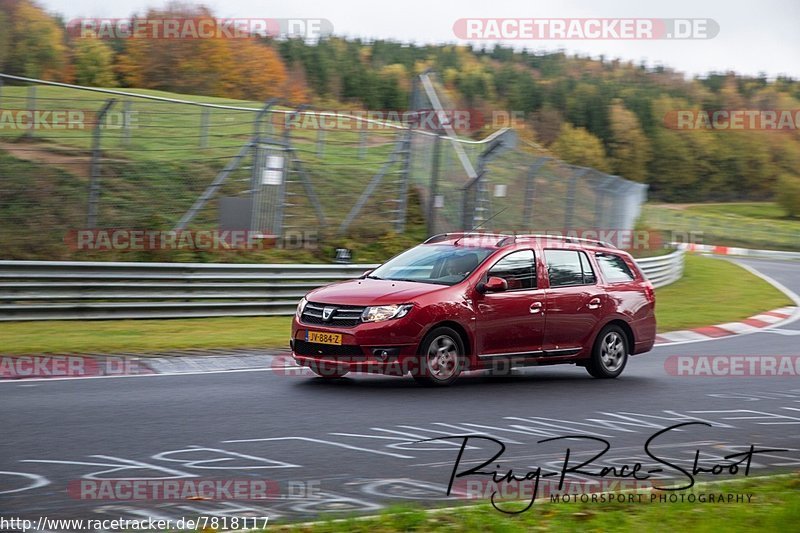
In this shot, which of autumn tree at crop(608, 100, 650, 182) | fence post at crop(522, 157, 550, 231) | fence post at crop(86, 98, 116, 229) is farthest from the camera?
autumn tree at crop(608, 100, 650, 182)

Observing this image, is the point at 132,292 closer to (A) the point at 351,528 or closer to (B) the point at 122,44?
(A) the point at 351,528

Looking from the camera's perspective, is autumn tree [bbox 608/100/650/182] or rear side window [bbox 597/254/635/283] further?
autumn tree [bbox 608/100/650/182]

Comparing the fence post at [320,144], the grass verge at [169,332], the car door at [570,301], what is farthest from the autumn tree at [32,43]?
the car door at [570,301]

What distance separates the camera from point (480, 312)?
11.1 meters

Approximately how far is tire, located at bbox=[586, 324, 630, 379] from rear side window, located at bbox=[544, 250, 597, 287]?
2.28 ft

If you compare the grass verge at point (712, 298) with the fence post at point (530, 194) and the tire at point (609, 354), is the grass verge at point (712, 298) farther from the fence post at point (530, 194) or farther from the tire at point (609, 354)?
the tire at point (609, 354)

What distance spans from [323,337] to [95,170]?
292 inches

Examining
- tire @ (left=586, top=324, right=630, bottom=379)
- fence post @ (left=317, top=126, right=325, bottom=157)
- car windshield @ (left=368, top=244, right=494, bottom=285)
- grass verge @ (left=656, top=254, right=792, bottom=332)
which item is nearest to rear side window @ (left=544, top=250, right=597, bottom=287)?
tire @ (left=586, top=324, right=630, bottom=379)

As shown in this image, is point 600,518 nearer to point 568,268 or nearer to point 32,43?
point 568,268

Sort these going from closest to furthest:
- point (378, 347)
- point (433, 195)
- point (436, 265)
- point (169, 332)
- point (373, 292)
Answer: point (378, 347), point (373, 292), point (436, 265), point (169, 332), point (433, 195)

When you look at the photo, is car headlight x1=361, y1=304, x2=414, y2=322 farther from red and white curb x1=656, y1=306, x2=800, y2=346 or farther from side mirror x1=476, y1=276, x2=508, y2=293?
red and white curb x1=656, y1=306, x2=800, y2=346

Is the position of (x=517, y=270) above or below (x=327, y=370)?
above

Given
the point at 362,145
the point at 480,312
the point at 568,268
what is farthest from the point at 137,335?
the point at 362,145

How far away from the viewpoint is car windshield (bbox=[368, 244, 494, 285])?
11406 millimetres
